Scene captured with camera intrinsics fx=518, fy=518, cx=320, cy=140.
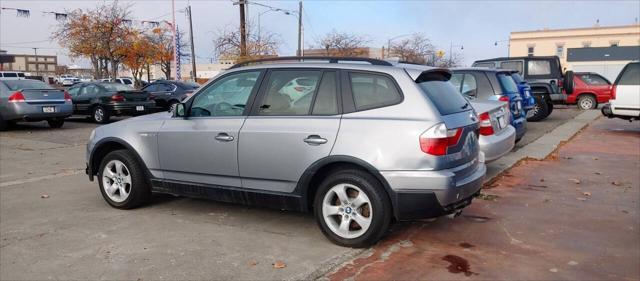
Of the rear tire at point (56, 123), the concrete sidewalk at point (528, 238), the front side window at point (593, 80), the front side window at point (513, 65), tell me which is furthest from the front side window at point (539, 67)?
the rear tire at point (56, 123)

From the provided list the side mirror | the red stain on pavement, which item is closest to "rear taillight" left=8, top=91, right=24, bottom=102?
the side mirror

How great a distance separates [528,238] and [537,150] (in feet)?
18.2

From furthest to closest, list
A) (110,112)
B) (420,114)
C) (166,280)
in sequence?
(110,112) → (420,114) → (166,280)

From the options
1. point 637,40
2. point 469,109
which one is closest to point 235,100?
point 469,109

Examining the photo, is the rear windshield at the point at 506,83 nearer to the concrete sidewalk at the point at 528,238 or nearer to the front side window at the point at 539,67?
the concrete sidewalk at the point at 528,238

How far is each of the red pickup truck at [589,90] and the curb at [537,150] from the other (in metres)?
7.38

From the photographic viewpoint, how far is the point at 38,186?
722 centimetres

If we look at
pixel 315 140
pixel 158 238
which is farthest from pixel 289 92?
pixel 158 238

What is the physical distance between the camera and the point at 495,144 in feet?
22.5

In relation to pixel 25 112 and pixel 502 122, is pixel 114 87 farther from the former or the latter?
pixel 502 122

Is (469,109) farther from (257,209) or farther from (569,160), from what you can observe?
(569,160)

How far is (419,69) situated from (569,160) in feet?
19.0

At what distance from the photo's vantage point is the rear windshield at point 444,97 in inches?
175

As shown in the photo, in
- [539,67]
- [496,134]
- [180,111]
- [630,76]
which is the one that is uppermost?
[539,67]
